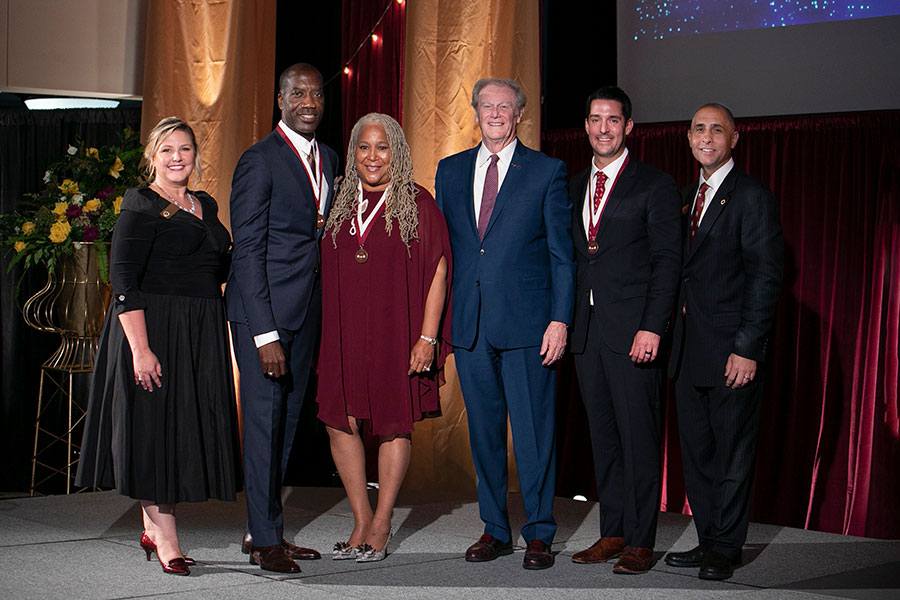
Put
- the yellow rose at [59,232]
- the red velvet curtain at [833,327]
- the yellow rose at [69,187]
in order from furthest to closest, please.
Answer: the yellow rose at [69,187] < the yellow rose at [59,232] < the red velvet curtain at [833,327]

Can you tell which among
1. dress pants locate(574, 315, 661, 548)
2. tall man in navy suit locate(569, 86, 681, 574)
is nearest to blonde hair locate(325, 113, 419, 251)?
tall man in navy suit locate(569, 86, 681, 574)

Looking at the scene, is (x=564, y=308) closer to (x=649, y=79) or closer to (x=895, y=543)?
(x=895, y=543)

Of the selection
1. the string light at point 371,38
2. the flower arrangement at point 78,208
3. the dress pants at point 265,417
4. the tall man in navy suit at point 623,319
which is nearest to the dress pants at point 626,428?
the tall man in navy suit at point 623,319

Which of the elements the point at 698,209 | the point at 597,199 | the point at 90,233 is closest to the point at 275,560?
the point at 597,199

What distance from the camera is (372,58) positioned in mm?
5848


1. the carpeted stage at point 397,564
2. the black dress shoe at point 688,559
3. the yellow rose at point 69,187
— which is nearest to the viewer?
the carpeted stage at point 397,564

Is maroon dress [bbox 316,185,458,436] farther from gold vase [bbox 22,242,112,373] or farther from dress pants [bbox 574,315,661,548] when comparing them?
gold vase [bbox 22,242,112,373]

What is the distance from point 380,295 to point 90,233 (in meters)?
2.11

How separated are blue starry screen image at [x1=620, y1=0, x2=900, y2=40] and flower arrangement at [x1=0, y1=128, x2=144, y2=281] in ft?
8.52

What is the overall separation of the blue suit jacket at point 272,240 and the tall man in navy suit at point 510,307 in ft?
1.73

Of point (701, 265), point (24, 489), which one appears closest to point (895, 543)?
point (701, 265)

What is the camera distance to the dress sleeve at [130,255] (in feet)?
10.7

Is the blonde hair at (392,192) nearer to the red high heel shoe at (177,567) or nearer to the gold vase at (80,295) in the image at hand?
the red high heel shoe at (177,567)

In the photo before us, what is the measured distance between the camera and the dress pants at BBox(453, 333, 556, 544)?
3479 millimetres
